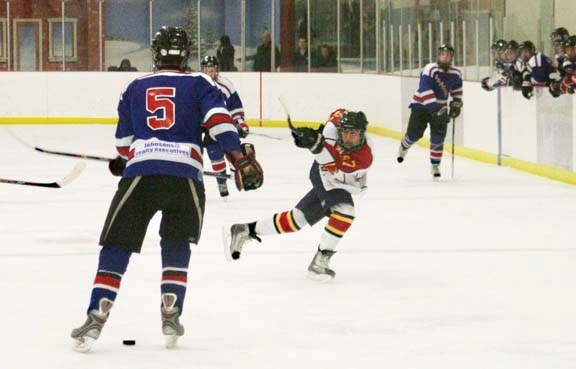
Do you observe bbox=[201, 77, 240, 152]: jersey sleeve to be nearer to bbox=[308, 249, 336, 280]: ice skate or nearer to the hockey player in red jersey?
the hockey player in red jersey

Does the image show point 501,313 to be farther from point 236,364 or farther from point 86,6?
point 86,6

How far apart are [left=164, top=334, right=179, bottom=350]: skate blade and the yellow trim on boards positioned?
6.53 metres

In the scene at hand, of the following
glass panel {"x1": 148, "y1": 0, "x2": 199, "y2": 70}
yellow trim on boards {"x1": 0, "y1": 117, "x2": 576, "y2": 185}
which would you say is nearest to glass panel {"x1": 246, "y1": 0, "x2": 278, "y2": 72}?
glass panel {"x1": 148, "y1": 0, "x2": 199, "y2": 70}

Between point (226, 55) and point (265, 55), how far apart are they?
1.92 ft

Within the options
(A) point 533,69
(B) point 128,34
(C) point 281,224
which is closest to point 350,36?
(B) point 128,34

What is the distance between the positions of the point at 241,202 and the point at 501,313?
4574 millimetres

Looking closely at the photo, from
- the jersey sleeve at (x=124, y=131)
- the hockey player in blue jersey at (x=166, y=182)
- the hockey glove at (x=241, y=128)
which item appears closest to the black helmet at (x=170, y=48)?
the hockey player in blue jersey at (x=166, y=182)

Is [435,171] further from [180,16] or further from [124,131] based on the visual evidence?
[180,16]

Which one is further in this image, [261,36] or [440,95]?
[261,36]

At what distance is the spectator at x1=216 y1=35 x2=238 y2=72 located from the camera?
19547mm

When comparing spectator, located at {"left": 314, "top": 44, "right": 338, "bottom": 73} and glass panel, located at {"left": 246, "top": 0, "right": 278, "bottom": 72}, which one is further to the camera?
glass panel, located at {"left": 246, "top": 0, "right": 278, "bottom": 72}

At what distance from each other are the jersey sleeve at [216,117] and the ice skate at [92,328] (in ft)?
2.12

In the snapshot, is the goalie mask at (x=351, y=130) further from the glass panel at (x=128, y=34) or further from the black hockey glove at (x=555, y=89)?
the glass panel at (x=128, y=34)

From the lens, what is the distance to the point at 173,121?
464 centimetres
